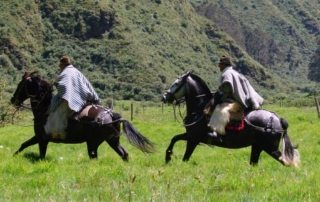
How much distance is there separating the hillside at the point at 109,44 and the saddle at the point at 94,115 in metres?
117

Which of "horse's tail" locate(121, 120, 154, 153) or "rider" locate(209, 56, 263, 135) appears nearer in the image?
"rider" locate(209, 56, 263, 135)

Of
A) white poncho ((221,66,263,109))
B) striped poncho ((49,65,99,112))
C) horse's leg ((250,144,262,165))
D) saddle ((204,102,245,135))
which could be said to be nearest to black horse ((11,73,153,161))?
striped poncho ((49,65,99,112))

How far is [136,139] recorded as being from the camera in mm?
14008

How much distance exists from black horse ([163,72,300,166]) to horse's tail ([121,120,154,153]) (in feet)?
2.84

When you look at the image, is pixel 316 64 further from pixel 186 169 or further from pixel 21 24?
pixel 186 169

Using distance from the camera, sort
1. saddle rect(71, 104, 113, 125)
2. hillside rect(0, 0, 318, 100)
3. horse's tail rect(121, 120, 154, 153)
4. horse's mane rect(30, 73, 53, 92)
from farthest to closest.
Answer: hillside rect(0, 0, 318, 100), horse's tail rect(121, 120, 154, 153), horse's mane rect(30, 73, 53, 92), saddle rect(71, 104, 113, 125)

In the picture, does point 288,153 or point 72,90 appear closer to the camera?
point 288,153

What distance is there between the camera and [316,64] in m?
154

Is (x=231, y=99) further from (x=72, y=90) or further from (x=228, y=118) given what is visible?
(x=72, y=90)

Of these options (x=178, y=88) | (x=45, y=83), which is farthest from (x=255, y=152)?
(x=45, y=83)

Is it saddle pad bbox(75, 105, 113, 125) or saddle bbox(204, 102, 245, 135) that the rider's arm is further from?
saddle pad bbox(75, 105, 113, 125)

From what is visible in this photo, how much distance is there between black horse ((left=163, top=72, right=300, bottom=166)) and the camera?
12.3 meters

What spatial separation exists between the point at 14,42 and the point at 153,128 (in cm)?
12118

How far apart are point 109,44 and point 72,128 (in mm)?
141055
